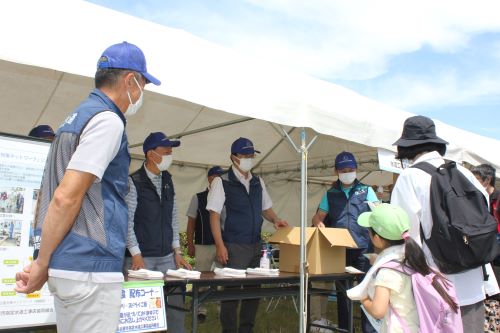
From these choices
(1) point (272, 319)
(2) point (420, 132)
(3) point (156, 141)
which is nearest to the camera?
(2) point (420, 132)

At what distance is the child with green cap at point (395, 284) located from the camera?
206 cm

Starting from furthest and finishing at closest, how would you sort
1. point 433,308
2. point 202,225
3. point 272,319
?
point 272,319
point 202,225
point 433,308

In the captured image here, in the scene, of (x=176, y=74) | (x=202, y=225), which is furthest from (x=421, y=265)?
(x=202, y=225)

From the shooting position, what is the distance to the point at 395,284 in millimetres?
2076

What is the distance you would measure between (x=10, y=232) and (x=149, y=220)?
1.10 metres

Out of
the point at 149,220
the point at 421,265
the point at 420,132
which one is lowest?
the point at 421,265

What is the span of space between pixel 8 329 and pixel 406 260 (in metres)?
1.88

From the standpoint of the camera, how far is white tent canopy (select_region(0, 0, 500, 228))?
7.44 ft

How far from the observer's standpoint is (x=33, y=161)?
8.25 ft

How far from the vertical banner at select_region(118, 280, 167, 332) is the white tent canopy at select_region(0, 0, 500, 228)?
1004 millimetres

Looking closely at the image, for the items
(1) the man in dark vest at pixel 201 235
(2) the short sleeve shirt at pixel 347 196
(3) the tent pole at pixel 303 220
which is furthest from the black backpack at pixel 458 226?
(1) the man in dark vest at pixel 201 235

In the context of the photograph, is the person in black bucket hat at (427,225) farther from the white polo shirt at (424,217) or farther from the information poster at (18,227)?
the information poster at (18,227)

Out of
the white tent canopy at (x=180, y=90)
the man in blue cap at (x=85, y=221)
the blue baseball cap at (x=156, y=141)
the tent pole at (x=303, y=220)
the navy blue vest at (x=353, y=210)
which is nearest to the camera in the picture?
the man in blue cap at (x=85, y=221)

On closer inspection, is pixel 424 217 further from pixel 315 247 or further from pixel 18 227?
pixel 18 227
